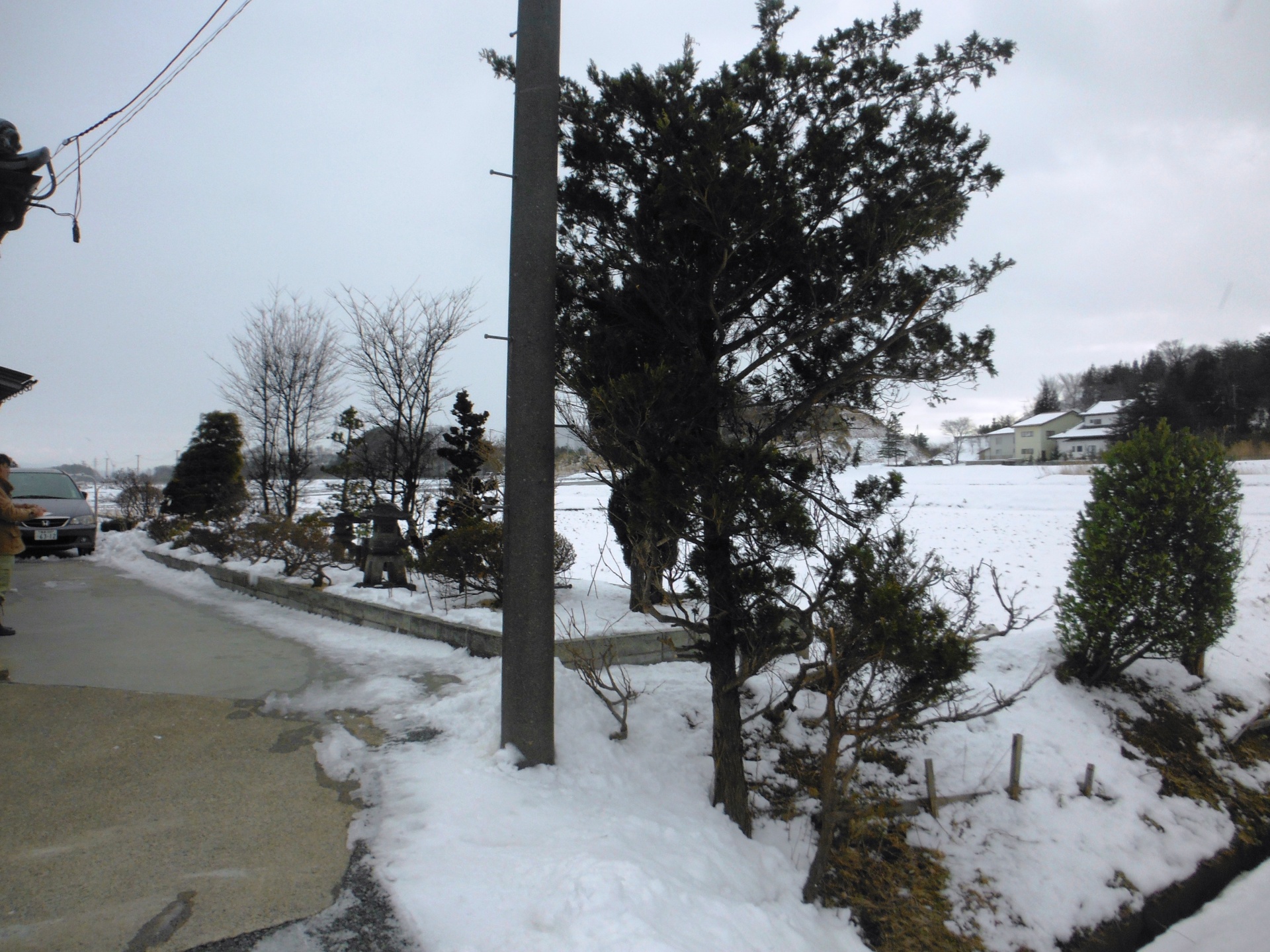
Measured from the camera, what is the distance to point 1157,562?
6.34 m

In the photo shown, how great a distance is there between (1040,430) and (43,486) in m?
70.0

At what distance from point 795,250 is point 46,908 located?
14.7ft

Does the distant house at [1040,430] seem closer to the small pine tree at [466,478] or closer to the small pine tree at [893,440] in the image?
the small pine tree at [466,478]

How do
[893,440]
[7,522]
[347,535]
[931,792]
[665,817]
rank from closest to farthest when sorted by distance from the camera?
[665,817]
[931,792]
[893,440]
[7,522]
[347,535]

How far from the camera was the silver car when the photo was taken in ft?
40.5

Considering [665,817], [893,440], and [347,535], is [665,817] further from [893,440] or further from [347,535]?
[347,535]

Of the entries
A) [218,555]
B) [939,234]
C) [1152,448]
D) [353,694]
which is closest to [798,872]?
[353,694]

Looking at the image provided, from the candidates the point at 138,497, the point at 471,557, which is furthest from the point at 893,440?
the point at 138,497

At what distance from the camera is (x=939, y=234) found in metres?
4.35

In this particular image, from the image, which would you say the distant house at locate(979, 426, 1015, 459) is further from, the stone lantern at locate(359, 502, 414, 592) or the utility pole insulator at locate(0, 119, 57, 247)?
the utility pole insulator at locate(0, 119, 57, 247)

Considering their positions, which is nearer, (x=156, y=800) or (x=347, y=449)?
(x=156, y=800)

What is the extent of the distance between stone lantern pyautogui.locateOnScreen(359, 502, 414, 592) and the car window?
8.53 metres

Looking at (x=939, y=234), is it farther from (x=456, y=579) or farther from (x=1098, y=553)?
(x=456, y=579)

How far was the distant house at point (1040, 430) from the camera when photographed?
62.2 meters
